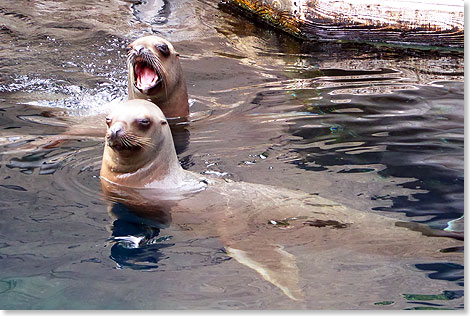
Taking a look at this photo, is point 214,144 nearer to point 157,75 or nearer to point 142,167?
point 142,167

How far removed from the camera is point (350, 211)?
408 centimetres

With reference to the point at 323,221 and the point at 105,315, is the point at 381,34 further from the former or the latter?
the point at 105,315

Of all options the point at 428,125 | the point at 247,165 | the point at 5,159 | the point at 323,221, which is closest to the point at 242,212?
the point at 323,221

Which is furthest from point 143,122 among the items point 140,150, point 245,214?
point 245,214

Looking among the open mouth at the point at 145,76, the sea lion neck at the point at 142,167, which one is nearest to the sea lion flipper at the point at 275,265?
the sea lion neck at the point at 142,167

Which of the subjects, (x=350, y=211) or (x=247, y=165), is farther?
(x=247, y=165)

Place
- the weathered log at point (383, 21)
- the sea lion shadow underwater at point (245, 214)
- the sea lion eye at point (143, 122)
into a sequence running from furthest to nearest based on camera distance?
the weathered log at point (383, 21), the sea lion eye at point (143, 122), the sea lion shadow underwater at point (245, 214)

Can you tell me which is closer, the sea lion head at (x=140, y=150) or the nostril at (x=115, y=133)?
the nostril at (x=115, y=133)

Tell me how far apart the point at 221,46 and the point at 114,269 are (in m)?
5.41

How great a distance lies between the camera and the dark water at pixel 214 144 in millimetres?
3271

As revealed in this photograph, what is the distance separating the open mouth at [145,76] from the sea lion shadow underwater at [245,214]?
149cm

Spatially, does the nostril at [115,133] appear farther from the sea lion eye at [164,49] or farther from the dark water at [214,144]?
the sea lion eye at [164,49]

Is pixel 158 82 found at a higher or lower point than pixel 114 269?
higher

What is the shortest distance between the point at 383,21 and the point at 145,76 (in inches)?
135
